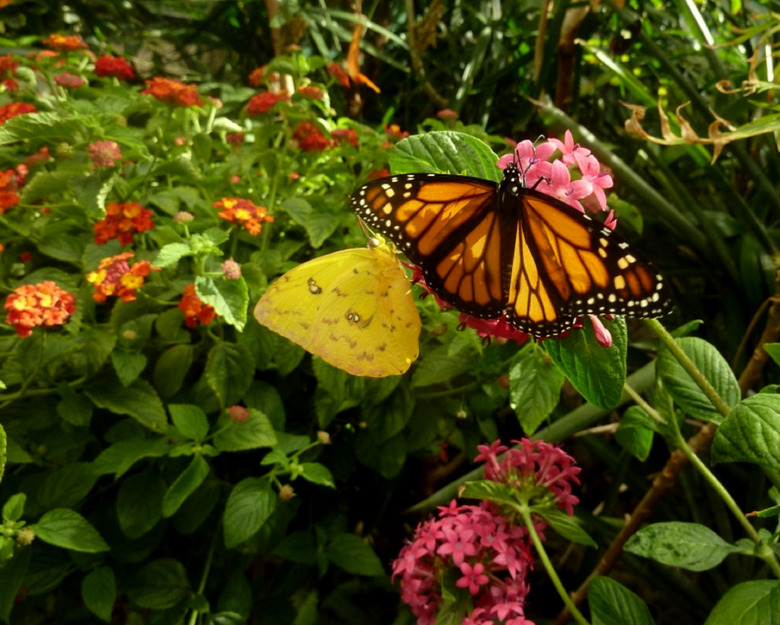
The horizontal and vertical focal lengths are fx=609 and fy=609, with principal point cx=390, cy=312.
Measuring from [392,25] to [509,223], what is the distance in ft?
7.66

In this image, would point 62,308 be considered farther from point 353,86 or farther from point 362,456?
point 353,86

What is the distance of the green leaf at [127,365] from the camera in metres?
0.94

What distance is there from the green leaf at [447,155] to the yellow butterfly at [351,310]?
14cm

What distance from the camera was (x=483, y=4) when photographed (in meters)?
2.52

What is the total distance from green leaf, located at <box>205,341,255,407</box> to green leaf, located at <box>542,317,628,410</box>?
1.89 ft

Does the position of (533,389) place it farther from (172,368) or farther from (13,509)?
(13,509)

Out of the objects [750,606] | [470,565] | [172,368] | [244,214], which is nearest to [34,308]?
[172,368]

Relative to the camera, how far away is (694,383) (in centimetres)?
73

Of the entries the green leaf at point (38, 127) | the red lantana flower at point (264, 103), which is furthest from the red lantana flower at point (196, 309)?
the red lantana flower at point (264, 103)

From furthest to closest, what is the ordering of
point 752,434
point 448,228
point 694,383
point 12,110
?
point 12,110
point 694,383
point 448,228
point 752,434

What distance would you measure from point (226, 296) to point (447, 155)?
44cm

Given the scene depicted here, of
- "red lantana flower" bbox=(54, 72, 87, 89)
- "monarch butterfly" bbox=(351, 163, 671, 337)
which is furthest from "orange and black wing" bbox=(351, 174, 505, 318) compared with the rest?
"red lantana flower" bbox=(54, 72, 87, 89)

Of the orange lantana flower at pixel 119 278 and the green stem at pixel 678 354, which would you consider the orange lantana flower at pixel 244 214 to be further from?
the green stem at pixel 678 354

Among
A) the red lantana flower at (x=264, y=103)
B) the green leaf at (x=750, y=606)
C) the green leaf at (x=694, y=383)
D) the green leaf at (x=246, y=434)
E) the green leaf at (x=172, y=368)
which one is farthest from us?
the red lantana flower at (x=264, y=103)
